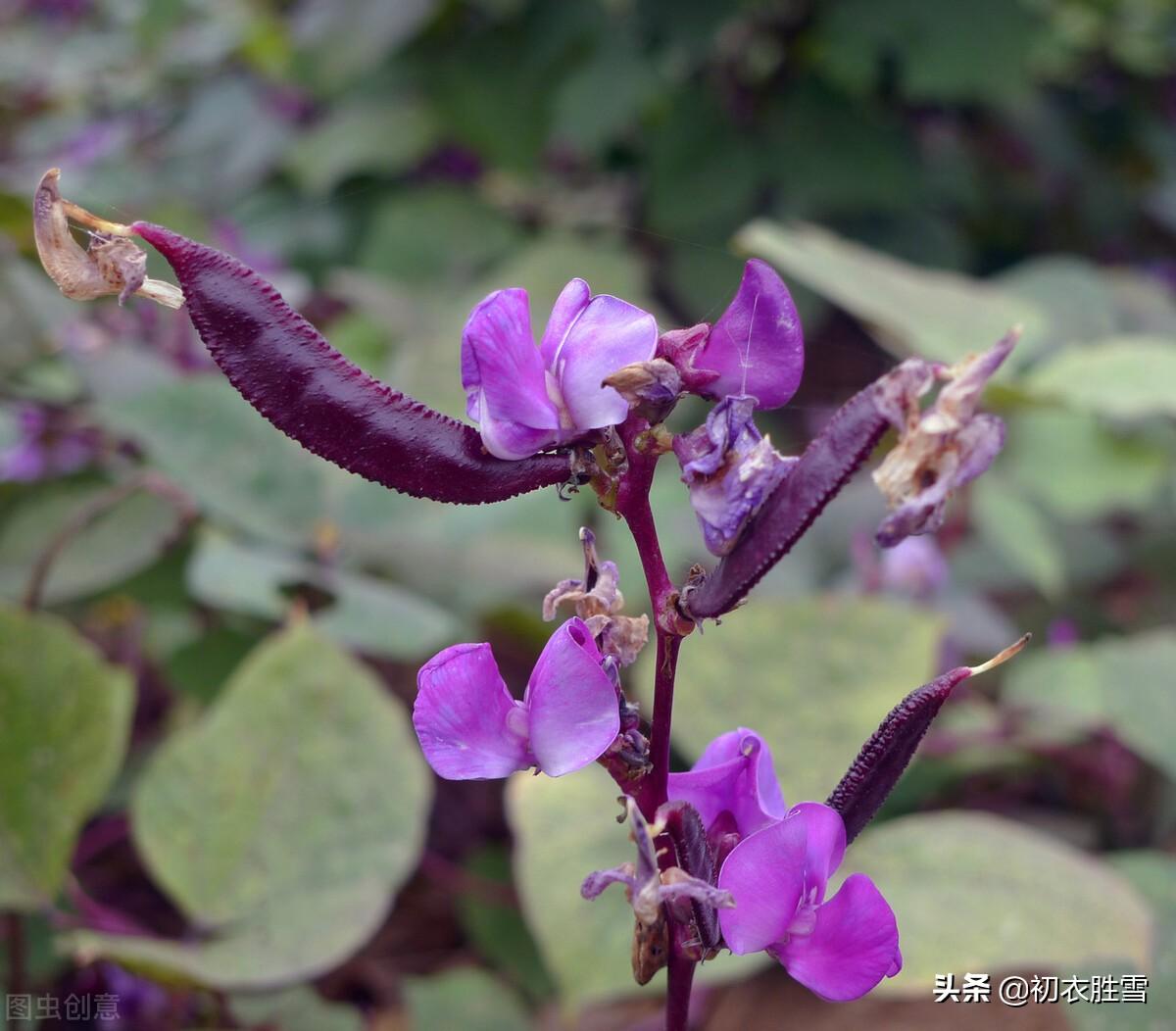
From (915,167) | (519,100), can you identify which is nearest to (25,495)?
(519,100)

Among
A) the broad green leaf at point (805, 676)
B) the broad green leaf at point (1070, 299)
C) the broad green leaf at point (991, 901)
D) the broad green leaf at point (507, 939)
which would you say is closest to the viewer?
the broad green leaf at point (991, 901)

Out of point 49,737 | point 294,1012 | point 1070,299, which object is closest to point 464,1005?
point 294,1012

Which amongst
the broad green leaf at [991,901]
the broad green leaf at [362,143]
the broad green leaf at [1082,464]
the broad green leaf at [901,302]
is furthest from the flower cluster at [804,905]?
the broad green leaf at [362,143]

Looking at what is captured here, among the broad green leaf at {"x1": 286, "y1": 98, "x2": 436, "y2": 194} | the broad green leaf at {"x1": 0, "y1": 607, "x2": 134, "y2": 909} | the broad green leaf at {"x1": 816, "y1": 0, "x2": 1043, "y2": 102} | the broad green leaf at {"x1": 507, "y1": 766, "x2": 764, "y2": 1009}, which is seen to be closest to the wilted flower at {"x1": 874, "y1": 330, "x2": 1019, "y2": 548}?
the broad green leaf at {"x1": 507, "y1": 766, "x2": 764, "y2": 1009}

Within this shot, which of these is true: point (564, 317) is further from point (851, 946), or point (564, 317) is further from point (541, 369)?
point (851, 946)

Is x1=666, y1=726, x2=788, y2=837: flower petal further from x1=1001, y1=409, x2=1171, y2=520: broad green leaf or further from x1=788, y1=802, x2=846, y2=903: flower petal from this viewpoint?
x1=1001, y1=409, x2=1171, y2=520: broad green leaf

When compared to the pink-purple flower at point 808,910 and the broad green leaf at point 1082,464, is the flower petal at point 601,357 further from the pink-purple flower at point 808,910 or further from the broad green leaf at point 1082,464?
the broad green leaf at point 1082,464
